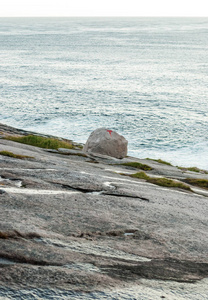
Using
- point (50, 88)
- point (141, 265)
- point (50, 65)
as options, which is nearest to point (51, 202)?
point (141, 265)

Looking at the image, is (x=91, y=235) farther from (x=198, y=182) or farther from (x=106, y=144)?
(x=106, y=144)

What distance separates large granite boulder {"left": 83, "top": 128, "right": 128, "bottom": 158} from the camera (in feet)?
105

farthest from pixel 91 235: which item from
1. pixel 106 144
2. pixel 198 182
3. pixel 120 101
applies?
pixel 120 101

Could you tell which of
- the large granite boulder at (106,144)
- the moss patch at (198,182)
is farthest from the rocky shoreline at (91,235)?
the large granite boulder at (106,144)

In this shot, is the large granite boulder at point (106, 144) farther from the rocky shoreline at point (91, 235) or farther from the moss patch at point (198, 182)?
the rocky shoreline at point (91, 235)

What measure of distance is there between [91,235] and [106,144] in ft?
72.7

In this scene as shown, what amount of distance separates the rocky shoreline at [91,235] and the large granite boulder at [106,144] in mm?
15069

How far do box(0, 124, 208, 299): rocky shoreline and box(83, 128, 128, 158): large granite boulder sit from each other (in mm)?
15069

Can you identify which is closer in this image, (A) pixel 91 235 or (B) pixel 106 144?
(A) pixel 91 235

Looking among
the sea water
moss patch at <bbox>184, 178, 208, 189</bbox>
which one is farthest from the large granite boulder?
the sea water

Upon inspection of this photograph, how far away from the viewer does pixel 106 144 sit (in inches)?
1267

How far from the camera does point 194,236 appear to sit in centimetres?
1192

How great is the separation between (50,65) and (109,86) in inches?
1459

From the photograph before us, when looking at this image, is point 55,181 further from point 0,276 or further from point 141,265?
point 0,276
